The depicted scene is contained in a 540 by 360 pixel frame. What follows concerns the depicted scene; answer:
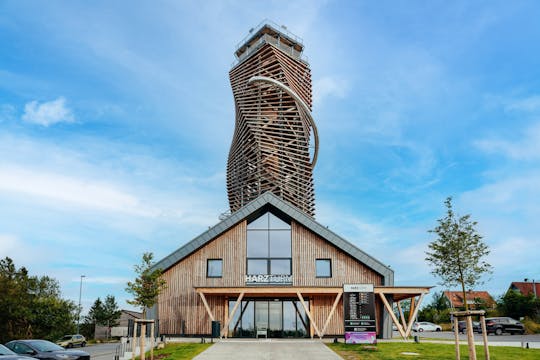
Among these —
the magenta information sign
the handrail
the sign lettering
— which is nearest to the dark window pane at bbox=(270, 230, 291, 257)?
the sign lettering

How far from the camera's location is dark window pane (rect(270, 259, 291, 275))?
86.2 feet

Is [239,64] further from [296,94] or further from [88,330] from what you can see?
[88,330]

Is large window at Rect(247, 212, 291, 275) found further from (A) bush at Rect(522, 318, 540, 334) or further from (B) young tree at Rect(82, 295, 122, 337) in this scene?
(B) young tree at Rect(82, 295, 122, 337)

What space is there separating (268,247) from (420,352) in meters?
11.1

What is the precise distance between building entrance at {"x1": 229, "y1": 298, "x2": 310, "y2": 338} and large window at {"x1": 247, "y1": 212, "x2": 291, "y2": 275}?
1.63 meters

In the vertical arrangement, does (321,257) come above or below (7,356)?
above

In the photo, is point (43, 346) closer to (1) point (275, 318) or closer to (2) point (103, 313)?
(1) point (275, 318)

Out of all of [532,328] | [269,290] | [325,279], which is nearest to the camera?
[269,290]

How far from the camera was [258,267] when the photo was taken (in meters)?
26.3

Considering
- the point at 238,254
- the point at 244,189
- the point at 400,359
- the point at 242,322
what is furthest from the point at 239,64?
the point at 400,359

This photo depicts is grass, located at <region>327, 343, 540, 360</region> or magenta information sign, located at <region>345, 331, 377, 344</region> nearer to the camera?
grass, located at <region>327, 343, 540, 360</region>

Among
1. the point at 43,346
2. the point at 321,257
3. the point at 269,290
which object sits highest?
the point at 321,257

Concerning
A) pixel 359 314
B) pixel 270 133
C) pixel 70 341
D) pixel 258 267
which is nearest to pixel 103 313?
pixel 70 341

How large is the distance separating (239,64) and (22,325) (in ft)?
91.7
